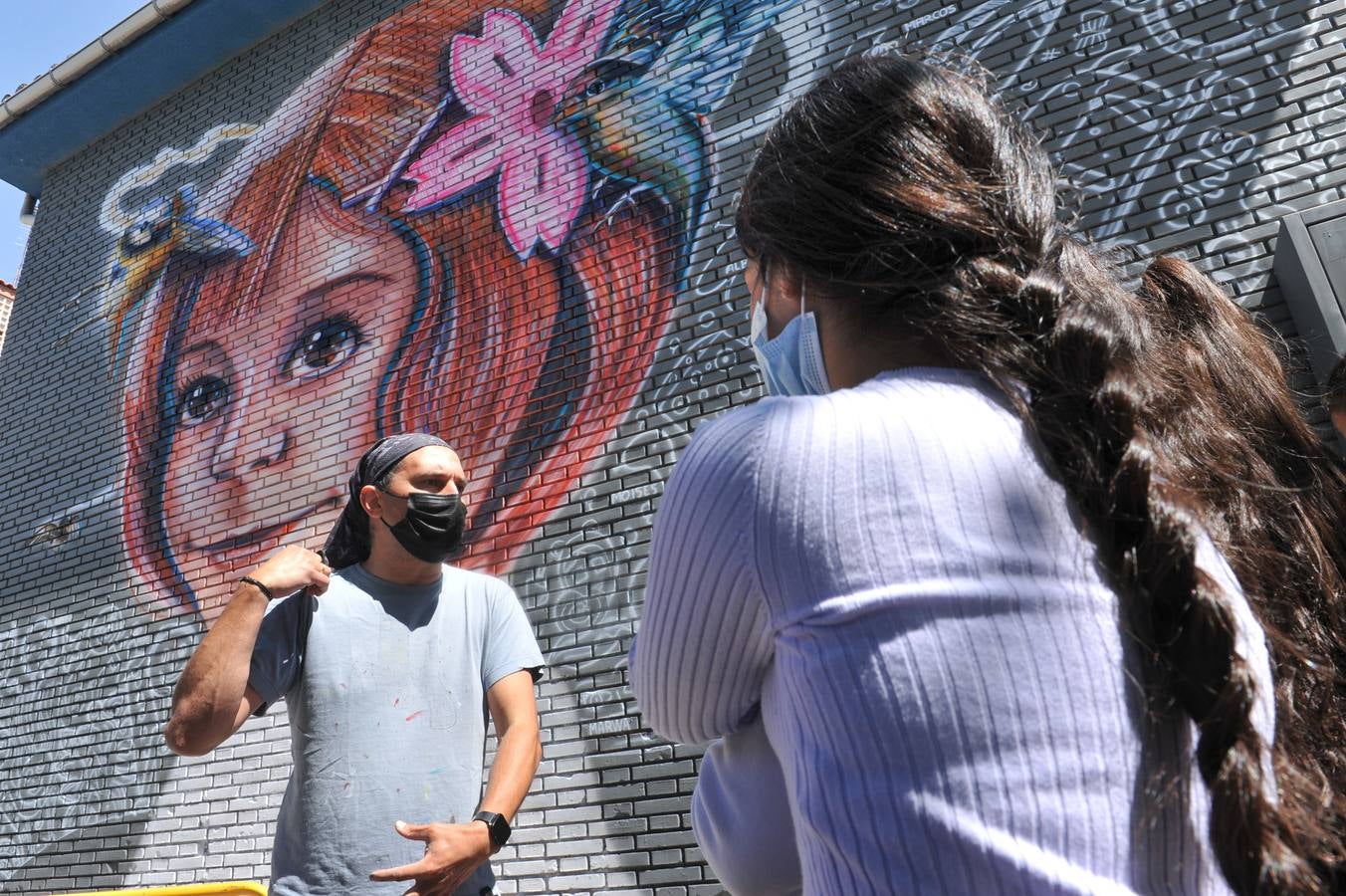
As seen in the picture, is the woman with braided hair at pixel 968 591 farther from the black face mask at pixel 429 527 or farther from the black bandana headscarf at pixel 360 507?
the black bandana headscarf at pixel 360 507

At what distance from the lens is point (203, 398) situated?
6.60m

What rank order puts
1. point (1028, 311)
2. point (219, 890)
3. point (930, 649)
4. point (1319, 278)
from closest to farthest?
1. point (930, 649)
2. point (1028, 311)
3. point (219, 890)
4. point (1319, 278)

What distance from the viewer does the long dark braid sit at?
69cm

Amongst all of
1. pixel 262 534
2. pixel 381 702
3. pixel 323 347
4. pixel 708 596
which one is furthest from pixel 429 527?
pixel 323 347

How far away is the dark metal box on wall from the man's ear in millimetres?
3276

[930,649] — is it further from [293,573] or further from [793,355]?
[293,573]

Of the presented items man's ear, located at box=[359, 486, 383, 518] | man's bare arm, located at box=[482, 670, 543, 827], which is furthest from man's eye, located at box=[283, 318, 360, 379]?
man's bare arm, located at box=[482, 670, 543, 827]

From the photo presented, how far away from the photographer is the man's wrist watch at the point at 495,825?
197cm

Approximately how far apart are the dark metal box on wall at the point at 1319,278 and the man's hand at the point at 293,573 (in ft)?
11.3

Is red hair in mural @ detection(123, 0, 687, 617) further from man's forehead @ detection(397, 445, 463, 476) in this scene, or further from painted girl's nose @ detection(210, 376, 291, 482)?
man's forehead @ detection(397, 445, 463, 476)

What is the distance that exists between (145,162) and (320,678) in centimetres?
713

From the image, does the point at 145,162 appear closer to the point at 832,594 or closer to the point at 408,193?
the point at 408,193

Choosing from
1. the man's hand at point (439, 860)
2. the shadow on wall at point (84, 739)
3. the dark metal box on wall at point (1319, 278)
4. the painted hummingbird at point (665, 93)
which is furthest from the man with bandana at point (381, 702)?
the shadow on wall at point (84, 739)

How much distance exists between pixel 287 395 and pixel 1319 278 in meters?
5.57
